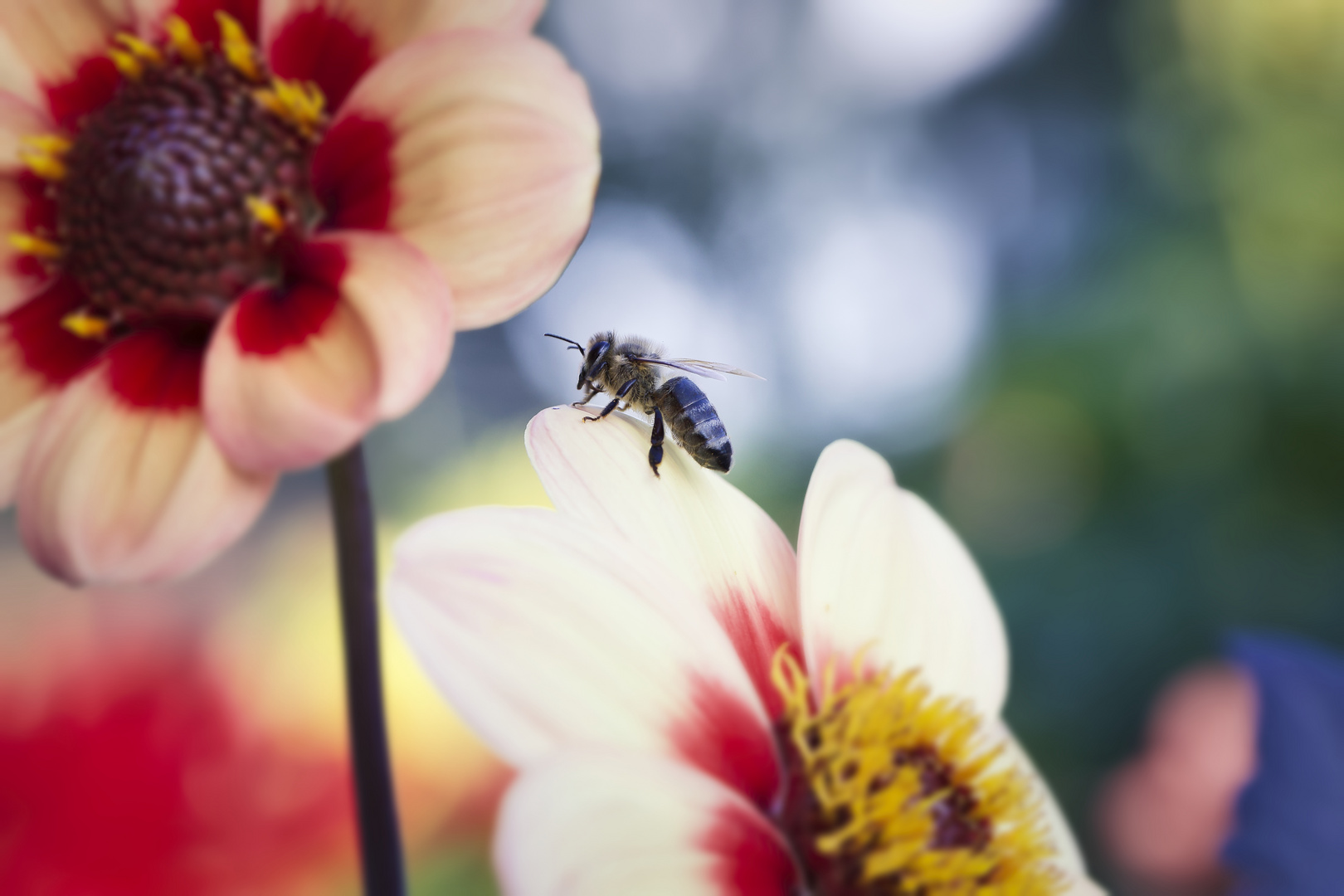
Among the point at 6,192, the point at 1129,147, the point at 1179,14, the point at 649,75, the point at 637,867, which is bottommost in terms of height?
the point at 1129,147

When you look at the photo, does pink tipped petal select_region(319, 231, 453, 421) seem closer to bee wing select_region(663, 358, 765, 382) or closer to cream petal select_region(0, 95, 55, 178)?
cream petal select_region(0, 95, 55, 178)

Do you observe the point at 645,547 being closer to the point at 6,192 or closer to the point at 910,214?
the point at 6,192

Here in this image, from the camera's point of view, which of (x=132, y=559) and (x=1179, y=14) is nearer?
(x=132, y=559)

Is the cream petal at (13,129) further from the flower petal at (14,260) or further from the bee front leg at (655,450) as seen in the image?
the bee front leg at (655,450)

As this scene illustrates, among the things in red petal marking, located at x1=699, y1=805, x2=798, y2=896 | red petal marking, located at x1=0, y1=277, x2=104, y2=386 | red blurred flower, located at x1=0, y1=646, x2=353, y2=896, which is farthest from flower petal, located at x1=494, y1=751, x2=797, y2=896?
red blurred flower, located at x1=0, y1=646, x2=353, y2=896

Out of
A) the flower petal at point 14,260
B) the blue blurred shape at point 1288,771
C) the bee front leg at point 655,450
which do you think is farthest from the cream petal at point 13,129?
the blue blurred shape at point 1288,771

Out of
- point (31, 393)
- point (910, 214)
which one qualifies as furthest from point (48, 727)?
point (910, 214)
